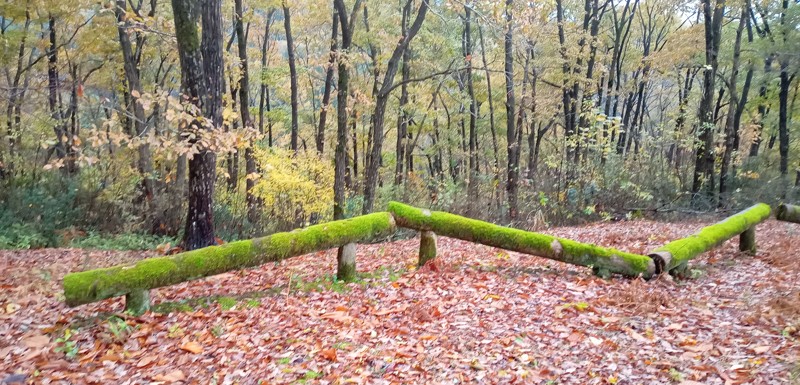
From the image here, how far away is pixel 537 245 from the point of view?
21.1 feet

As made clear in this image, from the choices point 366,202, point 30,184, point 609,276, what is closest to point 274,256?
point 609,276

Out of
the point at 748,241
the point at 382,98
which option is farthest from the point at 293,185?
the point at 748,241

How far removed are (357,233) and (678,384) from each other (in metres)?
3.63

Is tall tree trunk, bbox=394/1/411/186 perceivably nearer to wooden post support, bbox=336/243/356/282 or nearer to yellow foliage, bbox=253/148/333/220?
yellow foliage, bbox=253/148/333/220

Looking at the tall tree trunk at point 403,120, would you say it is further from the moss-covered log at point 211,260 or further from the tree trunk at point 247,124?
the moss-covered log at point 211,260

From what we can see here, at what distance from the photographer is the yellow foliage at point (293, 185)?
13133 millimetres

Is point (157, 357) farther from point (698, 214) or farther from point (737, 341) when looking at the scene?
point (698, 214)

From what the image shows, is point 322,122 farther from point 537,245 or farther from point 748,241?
point 748,241

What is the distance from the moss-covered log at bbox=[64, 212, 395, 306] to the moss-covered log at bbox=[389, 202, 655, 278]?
2.25 ft

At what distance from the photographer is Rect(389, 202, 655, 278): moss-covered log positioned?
Result: 250 inches

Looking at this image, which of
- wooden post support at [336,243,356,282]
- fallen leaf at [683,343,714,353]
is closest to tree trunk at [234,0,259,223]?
wooden post support at [336,243,356,282]

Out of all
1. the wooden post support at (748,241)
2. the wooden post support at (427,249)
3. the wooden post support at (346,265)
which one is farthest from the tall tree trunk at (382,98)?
the wooden post support at (748,241)

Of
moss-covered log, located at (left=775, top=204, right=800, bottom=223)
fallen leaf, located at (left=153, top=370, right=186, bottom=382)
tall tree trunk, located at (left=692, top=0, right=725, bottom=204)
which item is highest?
tall tree trunk, located at (left=692, top=0, right=725, bottom=204)

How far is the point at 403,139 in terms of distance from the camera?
25.8 m
